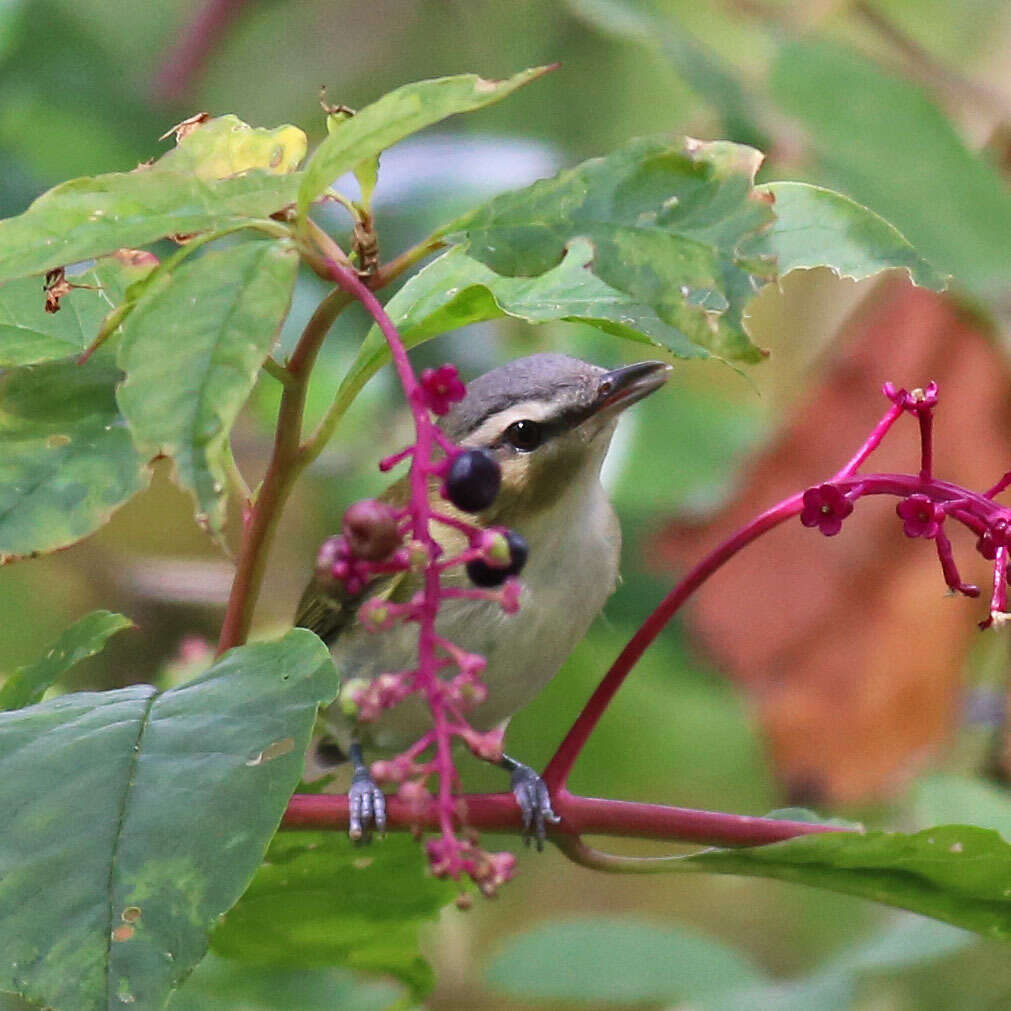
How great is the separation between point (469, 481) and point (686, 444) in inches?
104

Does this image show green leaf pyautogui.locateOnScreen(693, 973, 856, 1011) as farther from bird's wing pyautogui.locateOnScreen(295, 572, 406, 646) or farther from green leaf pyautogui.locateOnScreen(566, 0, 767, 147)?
green leaf pyautogui.locateOnScreen(566, 0, 767, 147)

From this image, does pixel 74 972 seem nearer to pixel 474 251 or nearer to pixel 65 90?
pixel 474 251

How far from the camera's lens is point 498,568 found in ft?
3.32

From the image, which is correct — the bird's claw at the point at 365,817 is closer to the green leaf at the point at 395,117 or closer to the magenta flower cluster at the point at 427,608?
the magenta flower cluster at the point at 427,608

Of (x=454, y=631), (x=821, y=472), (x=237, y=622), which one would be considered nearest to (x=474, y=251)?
(x=237, y=622)

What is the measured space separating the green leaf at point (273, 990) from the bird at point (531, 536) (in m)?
0.30

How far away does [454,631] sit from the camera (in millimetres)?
2240

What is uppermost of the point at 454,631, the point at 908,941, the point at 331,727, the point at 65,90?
the point at 65,90

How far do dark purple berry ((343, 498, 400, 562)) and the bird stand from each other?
1145 mm

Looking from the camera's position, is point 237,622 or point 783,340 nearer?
point 237,622

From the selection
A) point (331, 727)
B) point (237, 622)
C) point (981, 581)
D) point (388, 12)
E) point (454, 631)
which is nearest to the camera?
point (237, 622)

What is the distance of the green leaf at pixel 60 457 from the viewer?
1248 mm

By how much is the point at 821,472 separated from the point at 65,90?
5.92 feet

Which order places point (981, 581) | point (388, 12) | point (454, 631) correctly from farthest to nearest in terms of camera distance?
point (388, 12) → point (981, 581) → point (454, 631)
